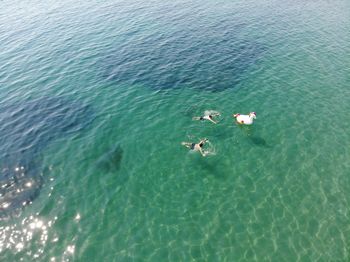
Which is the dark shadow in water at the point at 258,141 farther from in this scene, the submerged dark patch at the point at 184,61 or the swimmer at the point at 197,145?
the submerged dark patch at the point at 184,61

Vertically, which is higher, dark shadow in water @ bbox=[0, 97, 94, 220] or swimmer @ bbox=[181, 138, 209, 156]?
dark shadow in water @ bbox=[0, 97, 94, 220]

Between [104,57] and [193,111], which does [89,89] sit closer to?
[104,57]

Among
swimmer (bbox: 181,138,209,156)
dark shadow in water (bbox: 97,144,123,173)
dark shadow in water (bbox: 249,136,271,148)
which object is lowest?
dark shadow in water (bbox: 249,136,271,148)

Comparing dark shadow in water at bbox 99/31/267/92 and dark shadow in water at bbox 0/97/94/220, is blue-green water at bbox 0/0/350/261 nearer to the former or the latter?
dark shadow in water at bbox 0/97/94/220

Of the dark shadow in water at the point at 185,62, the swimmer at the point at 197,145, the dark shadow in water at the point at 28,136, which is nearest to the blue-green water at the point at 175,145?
the dark shadow in water at the point at 28,136

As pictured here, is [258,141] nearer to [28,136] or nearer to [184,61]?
[184,61]

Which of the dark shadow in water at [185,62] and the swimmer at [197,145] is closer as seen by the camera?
the swimmer at [197,145]

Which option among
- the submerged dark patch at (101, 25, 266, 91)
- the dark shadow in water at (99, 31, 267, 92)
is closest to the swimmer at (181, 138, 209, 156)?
the dark shadow in water at (99, 31, 267, 92)
